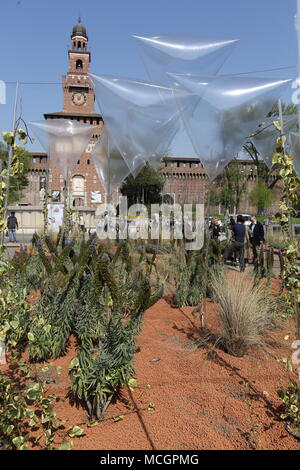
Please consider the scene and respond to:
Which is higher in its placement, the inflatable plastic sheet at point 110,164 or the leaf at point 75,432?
the inflatable plastic sheet at point 110,164

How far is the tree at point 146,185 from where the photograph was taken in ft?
120

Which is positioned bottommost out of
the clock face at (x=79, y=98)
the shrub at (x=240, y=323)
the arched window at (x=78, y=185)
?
the shrub at (x=240, y=323)

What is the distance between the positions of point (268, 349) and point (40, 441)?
226 centimetres

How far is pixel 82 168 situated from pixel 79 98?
407 inches

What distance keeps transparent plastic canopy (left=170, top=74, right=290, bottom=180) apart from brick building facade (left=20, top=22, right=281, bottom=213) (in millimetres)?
39309

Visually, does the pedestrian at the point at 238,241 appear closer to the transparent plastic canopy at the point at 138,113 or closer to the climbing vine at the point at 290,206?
the transparent plastic canopy at the point at 138,113

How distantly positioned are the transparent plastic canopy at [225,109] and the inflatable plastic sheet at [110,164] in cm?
368

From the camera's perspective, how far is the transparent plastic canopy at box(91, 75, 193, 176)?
4520 mm

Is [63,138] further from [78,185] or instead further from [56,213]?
[78,185]

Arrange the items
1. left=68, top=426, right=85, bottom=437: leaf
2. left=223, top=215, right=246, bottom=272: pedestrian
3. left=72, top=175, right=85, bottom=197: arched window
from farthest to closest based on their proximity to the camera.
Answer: left=72, top=175, right=85, bottom=197: arched window
left=223, top=215, right=246, bottom=272: pedestrian
left=68, top=426, right=85, bottom=437: leaf

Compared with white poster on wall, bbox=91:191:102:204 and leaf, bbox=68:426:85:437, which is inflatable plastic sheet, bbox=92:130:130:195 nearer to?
leaf, bbox=68:426:85:437

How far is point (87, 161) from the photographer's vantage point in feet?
149

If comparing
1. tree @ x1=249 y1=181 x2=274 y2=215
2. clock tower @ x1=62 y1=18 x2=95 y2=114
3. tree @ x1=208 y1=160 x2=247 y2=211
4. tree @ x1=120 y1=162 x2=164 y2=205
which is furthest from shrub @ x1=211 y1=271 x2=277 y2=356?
clock tower @ x1=62 y1=18 x2=95 y2=114

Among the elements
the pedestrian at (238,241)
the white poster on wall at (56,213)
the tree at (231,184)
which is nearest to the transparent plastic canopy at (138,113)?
the pedestrian at (238,241)
